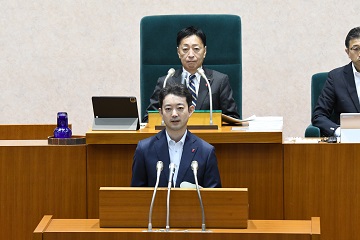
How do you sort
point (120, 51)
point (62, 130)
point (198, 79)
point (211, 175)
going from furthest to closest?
point (120, 51) → point (198, 79) → point (62, 130) → point (211, 175)

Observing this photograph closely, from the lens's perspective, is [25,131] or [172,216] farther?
[25,131]

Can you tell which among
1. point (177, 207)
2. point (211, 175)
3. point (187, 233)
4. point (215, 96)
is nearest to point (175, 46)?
point (215, 96)

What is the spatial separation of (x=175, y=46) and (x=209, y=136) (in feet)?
3.65

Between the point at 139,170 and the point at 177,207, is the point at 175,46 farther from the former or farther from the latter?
the point at 177,207

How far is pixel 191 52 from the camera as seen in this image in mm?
4293

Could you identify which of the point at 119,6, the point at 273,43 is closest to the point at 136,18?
the point at 119,6

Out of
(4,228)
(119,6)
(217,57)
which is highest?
(119,6)

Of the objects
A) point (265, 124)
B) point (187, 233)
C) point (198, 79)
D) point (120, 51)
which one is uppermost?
point (120, 51)

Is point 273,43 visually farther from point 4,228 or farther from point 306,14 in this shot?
point 4,228

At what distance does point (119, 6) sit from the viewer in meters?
5.58

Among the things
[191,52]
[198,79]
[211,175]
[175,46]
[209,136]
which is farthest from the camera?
[175,46]

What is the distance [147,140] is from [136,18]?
7.35ft

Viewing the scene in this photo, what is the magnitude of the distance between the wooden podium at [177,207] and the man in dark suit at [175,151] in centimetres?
41

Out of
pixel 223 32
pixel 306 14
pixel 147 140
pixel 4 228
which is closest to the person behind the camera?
pixel 147 140
